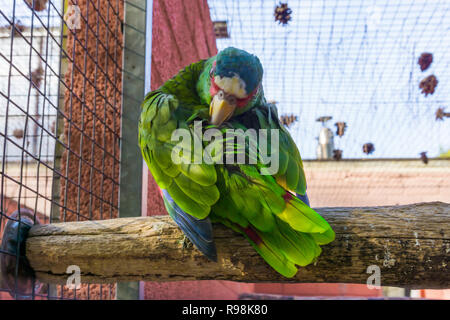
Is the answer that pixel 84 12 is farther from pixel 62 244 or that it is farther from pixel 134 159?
pixel 62 244

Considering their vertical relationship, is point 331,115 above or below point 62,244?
above

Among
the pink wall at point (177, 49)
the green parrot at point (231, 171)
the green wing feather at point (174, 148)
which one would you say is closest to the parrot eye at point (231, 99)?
the green parrot at point (231, 171)

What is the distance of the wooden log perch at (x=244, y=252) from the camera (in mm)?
906

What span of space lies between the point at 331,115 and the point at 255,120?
2.24 m

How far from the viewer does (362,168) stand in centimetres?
423

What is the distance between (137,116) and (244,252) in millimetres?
953

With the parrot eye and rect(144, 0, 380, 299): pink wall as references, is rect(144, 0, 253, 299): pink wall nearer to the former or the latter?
rect(144, 0, 380, 299): pink wall

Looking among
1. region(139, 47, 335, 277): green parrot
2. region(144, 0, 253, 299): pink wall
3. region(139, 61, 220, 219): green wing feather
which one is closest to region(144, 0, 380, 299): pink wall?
region(144, 0, 253, 299): pink wall

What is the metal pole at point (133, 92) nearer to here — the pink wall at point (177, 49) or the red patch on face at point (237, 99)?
the pink wall at point (177, 49)

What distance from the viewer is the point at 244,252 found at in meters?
0.94

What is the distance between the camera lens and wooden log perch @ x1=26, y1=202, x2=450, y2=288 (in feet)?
2.97

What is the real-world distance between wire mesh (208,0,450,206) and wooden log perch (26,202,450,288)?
1.45 metres

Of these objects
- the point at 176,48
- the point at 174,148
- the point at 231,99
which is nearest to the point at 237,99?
the point at 231,99
